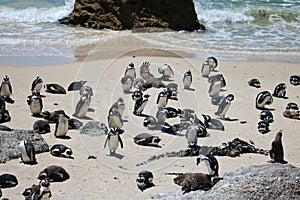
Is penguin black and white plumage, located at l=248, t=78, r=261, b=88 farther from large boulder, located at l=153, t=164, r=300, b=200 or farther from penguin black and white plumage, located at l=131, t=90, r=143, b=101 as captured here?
large boulder, located at l=153, t=164, r=300, b=200

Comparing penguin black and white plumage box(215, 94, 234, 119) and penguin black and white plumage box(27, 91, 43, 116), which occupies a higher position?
penguin black and white plumage box(215, 94, 234, 119)

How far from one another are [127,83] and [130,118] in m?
1.51

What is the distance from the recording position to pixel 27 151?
7508 millimetres

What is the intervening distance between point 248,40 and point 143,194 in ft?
41.9

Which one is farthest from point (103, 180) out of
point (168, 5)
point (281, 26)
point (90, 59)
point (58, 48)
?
point (281, 26)

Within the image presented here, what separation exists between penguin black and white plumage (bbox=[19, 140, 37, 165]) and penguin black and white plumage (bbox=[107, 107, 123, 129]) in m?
1.76

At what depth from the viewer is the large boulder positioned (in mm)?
4961

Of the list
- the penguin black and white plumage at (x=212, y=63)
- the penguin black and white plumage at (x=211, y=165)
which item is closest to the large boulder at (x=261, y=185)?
the penguin black and white plumage at (x=211, y=165)

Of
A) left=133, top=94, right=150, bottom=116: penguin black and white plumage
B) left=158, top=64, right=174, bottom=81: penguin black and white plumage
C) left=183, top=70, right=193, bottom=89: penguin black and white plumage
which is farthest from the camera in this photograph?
left=158, top=64, right=174, bottom=81: penguin black and white plumage

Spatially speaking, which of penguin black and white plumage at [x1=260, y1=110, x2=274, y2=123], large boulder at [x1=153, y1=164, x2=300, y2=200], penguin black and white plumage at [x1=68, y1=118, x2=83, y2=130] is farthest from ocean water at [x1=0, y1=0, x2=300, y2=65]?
large boulder at [x1=153, y1=164, x2=300, y2=200]

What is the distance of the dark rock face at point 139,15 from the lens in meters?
20.2

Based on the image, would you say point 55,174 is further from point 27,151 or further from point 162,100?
point 162,100

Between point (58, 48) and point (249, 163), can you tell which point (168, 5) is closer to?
point (58, 48)

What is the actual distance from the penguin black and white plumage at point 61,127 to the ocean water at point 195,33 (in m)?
5.38
